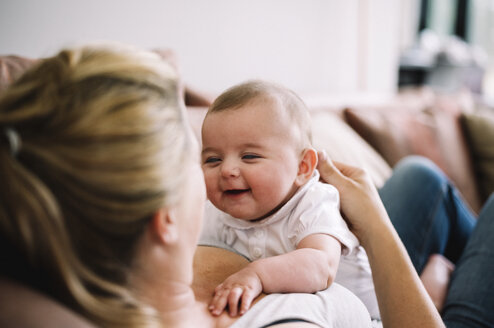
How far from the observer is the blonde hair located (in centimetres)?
49

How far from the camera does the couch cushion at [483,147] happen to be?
7.93 feet

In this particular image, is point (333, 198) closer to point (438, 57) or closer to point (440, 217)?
point (440, 217)

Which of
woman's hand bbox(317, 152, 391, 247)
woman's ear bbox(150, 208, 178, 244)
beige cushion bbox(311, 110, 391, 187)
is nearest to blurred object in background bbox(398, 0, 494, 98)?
beige cushion bbox(311, 110, 391, 187)

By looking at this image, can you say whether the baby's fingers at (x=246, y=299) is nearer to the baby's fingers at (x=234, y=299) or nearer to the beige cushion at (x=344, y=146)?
the baby's fingers at (x=234, y=299)

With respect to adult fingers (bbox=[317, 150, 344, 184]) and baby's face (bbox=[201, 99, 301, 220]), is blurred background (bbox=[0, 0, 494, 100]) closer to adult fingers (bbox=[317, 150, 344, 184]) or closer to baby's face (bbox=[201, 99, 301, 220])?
baby's face (bbox=[201, 99, 301, 220])

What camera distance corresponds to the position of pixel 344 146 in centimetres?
182

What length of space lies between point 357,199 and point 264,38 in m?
1.73

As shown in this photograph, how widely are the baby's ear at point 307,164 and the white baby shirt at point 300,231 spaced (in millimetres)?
20

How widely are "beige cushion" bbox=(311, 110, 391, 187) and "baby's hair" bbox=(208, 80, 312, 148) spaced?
2.12 feet

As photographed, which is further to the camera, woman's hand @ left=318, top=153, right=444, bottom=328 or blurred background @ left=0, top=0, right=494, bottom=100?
blurred background @ left=0, top=0, right=494, bottom=100

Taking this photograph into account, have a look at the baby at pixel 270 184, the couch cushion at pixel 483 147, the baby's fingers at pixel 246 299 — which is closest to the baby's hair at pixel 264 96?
the baby at pixel 270 184

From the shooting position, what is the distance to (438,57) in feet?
15.4

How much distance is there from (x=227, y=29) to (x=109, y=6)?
716 millimetres

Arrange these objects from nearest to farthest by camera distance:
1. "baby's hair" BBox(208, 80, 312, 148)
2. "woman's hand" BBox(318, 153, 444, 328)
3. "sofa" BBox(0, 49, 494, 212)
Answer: "woman's hand" BBox(318, 153, 444, 328) → "baby's hair" BBox(208, 80, 312, 148) → "sofa" BBox(0, 49, 494, 212)
